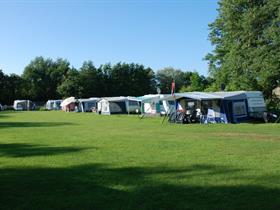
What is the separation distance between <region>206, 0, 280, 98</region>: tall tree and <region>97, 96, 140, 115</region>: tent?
1177 cm

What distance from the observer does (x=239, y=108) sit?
28.6 meters

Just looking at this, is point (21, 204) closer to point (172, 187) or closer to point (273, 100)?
point (172, 187)

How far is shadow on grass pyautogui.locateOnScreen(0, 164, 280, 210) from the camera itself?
21.5ft

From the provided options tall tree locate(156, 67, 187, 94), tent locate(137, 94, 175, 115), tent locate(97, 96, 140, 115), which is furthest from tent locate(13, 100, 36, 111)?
tent locate(137, 94, 175, 115)

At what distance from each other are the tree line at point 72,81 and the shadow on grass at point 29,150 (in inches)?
2600

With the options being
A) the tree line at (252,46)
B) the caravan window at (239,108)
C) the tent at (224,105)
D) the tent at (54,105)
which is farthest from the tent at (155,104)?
the tent at (54,105)

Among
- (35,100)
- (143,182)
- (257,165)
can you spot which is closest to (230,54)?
(257,165)

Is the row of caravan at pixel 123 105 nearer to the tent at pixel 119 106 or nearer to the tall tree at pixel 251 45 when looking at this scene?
the tent at pixel 119 106

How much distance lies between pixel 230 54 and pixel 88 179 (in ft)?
102

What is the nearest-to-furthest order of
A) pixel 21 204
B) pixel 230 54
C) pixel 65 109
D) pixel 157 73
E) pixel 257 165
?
pixel 21 204 < pixel 257 165 < pixel 230 54 < pixel 65 109 < pixel 157 73

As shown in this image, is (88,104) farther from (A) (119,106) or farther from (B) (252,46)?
(B) (252,46)

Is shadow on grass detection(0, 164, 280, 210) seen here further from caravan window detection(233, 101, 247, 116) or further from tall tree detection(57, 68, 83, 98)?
tall tree detection(57, 68, 83, 98)

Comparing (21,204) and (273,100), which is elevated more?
(273,100)

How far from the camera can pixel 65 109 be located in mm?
63406
